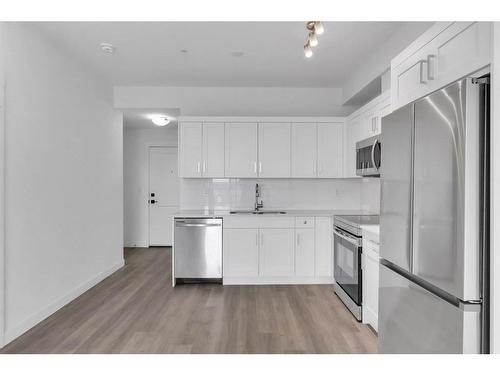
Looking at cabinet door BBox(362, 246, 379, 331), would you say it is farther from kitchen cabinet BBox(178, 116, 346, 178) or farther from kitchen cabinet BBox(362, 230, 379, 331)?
kitchen cabinet BBox(178, 116, 346, 178)

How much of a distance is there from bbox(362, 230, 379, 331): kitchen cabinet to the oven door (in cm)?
8

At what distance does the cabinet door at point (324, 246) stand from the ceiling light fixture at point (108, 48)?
3.00m

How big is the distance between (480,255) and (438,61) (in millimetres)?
900

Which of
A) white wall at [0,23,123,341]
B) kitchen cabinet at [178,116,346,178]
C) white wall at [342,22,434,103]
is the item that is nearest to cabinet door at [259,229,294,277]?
kitchen cabinet at [178,116,346,178]

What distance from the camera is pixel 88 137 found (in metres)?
3.99

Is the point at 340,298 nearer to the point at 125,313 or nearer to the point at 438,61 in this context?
the point at 125,313

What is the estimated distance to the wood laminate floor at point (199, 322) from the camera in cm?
255

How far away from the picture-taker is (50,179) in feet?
10.4

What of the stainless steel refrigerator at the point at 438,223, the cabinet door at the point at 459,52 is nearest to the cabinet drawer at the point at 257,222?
the stainless steel refrigerator at the point at 438,223

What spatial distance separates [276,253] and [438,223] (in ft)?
9.58

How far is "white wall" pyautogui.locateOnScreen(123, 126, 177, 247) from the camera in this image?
6.54 meters

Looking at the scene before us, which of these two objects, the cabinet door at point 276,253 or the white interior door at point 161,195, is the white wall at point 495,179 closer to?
the cabinet door at point 276,253

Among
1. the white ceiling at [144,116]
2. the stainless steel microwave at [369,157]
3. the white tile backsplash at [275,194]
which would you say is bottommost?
the white tile backsplash at [275,194]
